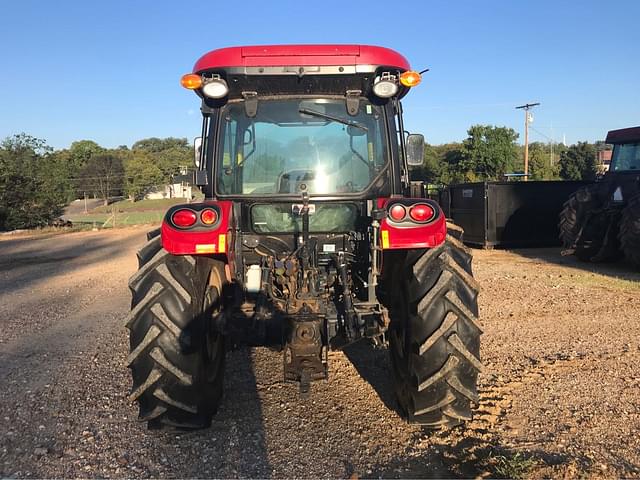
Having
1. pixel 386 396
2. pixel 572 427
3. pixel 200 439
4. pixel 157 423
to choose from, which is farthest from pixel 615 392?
pixel 157 423

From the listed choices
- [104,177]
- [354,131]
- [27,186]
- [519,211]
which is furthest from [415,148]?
[104,177]

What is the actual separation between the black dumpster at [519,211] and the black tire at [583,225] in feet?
4.49

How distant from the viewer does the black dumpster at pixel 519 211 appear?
12.4 meters

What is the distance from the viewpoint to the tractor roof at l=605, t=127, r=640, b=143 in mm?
11023

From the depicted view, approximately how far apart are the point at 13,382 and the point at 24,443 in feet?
4.64

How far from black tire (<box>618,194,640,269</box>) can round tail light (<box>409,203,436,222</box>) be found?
7.20 m

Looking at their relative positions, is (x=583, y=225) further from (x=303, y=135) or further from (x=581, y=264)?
(x=303, y=135)

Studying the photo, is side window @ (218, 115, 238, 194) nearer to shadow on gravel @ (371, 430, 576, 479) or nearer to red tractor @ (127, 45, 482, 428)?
red tractor @ (127, 45, 482, 428)

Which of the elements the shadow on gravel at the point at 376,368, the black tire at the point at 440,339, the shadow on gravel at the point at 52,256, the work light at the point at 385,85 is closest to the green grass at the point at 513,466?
the black tire at the point at 440,339

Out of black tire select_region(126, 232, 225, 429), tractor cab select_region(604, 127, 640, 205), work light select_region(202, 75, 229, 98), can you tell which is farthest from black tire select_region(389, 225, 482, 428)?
tractor cab select_region(604, 127, 640, 205)

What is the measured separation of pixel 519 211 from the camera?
12.5 metres

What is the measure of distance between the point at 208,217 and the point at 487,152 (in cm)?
4218

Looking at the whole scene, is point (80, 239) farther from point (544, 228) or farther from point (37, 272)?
point (544, 228)

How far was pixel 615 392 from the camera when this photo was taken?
4055mm
